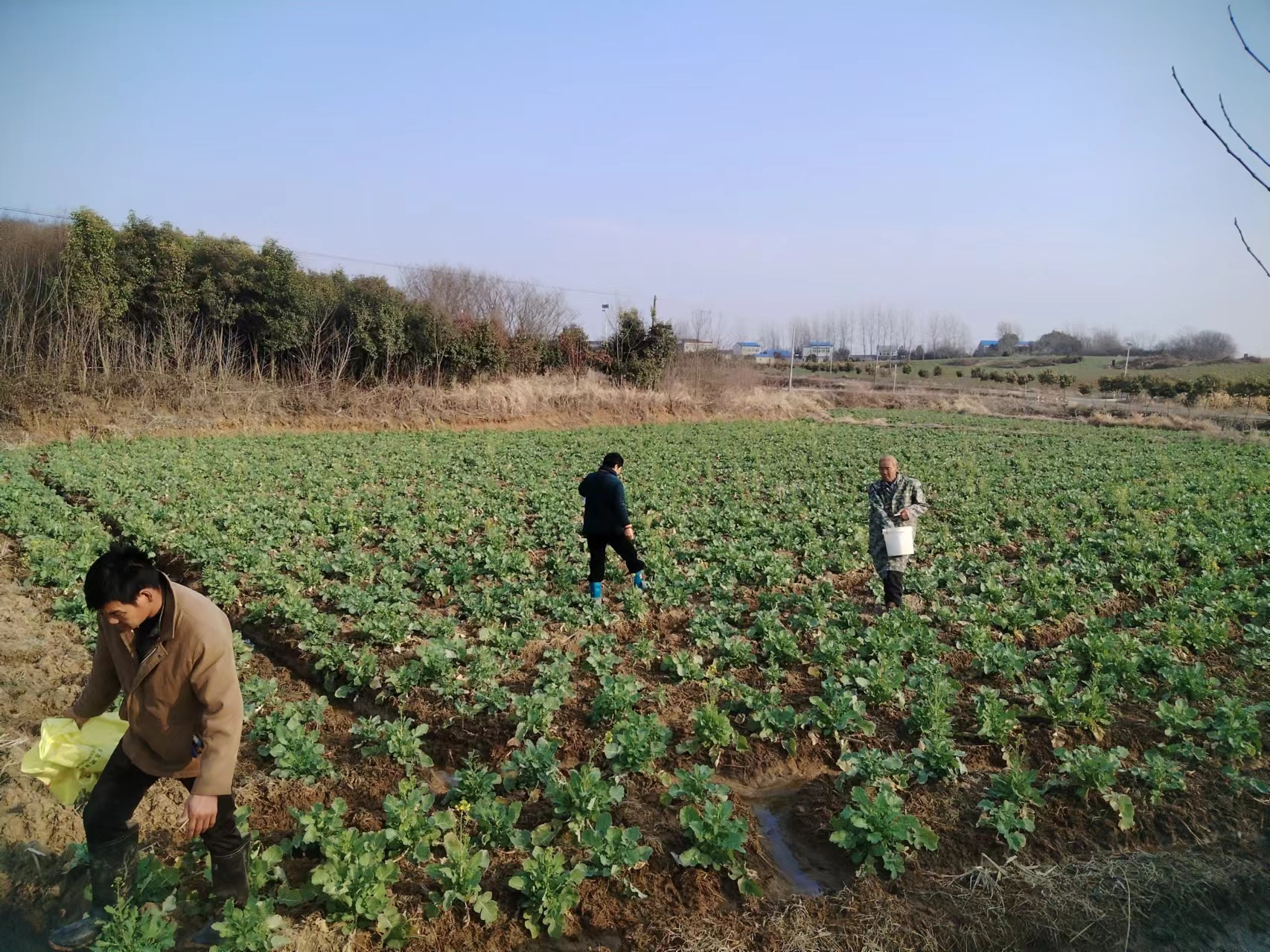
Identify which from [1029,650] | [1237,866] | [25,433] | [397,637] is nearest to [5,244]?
[25,433]

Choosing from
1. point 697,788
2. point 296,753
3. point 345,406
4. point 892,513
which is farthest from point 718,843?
point 345,406

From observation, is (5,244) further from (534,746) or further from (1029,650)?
(1029,650)

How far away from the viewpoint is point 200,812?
3299mm

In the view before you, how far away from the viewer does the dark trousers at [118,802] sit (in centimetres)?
354

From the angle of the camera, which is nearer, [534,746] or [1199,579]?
[534,746]

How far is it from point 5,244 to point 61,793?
30.1 meters

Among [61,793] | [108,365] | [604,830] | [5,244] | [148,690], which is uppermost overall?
[5,244]

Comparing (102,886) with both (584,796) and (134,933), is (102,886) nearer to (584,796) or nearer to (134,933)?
(134,933)

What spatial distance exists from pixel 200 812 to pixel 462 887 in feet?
4.67

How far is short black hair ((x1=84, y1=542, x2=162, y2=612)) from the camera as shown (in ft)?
10.2

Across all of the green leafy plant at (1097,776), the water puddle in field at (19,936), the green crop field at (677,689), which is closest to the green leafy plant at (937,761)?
the green crop field at (677,689)

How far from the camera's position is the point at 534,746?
548 centimetres

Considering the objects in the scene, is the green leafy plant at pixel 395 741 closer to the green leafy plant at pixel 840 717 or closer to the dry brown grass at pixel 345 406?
the green leafy plant at pixel 840 717

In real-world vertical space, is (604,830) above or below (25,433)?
below
